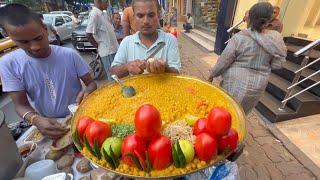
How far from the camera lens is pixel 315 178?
2.69 metres

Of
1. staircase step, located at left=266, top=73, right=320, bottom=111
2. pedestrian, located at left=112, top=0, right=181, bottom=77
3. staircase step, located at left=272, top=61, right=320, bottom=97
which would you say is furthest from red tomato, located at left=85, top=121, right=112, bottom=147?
staircase step, located at left=272, top=61, right=320, bottom=97

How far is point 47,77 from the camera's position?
176cm

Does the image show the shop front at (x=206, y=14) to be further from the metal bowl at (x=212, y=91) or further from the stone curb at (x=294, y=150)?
the metal bowl at (x=212, y=91)

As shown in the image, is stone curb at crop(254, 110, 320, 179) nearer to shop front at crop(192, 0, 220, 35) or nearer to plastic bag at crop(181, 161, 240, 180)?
plastic bag at crop(181, 161, 240, 180)

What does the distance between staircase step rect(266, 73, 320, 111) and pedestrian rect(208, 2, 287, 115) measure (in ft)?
5.19

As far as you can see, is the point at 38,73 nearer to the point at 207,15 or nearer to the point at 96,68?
the point at 96,68

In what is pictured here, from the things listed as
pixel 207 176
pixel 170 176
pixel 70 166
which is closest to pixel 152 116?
pixel 170 176

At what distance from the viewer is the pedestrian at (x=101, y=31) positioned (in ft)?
13.3

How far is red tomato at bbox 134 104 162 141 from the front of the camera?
831mm

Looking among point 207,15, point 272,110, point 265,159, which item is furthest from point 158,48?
point 207,15

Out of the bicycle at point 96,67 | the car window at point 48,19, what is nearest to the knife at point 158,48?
the bicycle at point 96,67

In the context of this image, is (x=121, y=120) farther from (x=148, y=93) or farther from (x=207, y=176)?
(x=207, y=176)

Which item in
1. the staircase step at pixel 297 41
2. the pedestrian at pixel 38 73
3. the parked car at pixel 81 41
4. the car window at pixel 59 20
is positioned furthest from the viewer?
the car window at pixel 59 20

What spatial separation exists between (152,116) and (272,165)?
2.76 metres
